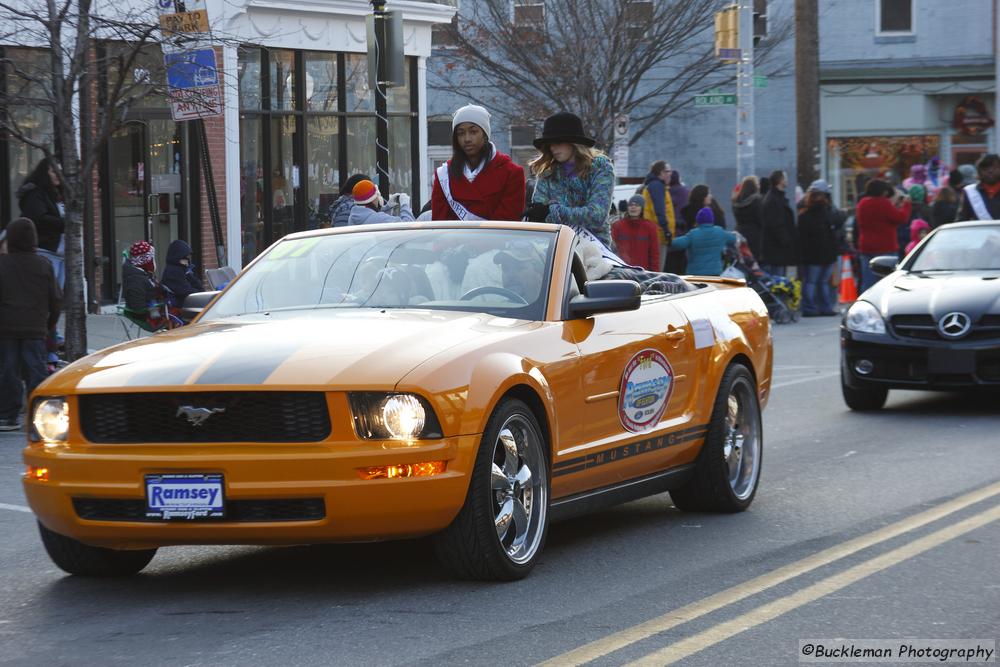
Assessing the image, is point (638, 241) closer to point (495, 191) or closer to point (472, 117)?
point (495, 191)

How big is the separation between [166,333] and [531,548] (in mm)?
1723

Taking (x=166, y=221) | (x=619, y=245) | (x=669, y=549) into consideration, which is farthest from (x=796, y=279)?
(x=669, y=549)

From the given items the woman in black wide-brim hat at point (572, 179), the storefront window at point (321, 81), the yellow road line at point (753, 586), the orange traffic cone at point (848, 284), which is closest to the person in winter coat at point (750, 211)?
the orange traffic cone at point (848, 284)

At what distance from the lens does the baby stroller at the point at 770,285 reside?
2242cm

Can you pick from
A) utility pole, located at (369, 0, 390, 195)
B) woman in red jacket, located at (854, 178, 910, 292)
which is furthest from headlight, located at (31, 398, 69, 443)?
woman in red jacket, located at (854, 178, 910, 292)

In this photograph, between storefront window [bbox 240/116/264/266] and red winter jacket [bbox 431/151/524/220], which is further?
storefront window [bbox 240/116/264/266]

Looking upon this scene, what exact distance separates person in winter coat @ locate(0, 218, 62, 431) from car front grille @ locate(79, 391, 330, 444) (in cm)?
681

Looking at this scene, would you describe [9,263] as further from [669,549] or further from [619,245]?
[619,245]

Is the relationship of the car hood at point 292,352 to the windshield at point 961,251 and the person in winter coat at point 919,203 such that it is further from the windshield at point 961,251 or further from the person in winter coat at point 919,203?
the person in winter coat at point 919,203

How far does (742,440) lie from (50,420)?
372cm

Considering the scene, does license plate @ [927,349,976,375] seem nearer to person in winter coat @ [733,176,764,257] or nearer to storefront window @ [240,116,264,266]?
person in winter coat @ [733,176,764,257]

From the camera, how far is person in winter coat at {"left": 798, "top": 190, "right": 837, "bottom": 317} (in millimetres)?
23750

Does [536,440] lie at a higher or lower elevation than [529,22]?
lower

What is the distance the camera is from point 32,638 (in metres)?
5.85
